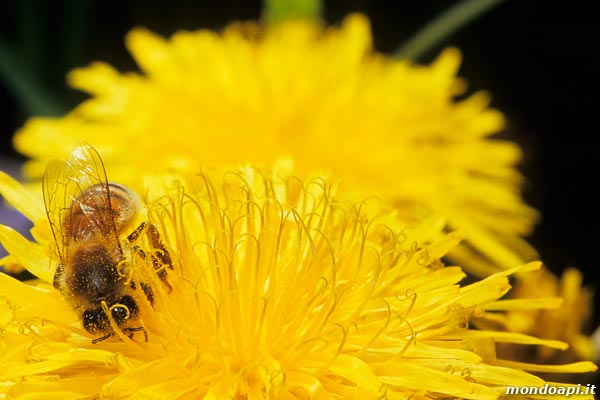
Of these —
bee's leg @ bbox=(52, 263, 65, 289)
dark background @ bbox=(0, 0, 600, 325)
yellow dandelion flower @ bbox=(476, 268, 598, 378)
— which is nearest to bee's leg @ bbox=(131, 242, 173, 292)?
bee's leg @ bbox=(52, 263, 65, 289)

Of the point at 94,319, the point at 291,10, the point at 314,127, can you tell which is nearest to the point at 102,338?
the point at 94,319

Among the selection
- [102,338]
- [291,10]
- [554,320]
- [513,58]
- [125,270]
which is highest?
[513,58]

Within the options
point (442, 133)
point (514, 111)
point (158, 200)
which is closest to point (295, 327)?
point (158, 200)

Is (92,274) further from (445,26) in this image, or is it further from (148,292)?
(445,26)

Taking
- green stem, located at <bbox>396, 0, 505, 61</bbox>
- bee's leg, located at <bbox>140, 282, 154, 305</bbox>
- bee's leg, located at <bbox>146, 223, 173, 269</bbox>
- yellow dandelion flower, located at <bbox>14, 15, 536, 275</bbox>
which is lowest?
bee's leg, located at <bbox>140, 282, 154, 305</bbox>

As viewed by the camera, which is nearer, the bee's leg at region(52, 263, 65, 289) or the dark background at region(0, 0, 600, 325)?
the bee's leg at region(52, 263, 65, 289)

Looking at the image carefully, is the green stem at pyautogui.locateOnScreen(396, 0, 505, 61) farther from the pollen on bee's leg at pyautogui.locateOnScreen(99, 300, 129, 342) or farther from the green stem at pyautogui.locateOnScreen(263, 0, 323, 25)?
the pollen on bee's leg at pyautogui.locateOnScreen(99, 300, 129, 342)

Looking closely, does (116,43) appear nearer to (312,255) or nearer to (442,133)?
(442,133)
